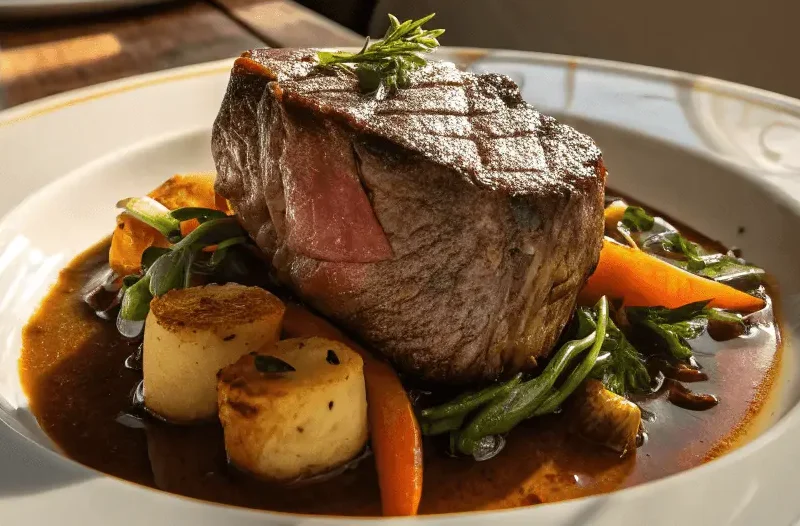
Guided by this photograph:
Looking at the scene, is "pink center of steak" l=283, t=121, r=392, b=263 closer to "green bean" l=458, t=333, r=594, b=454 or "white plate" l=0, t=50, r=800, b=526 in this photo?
"green bean" l=458, t=333, r=594, b=454

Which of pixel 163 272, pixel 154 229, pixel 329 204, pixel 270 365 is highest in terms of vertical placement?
pixel 329 204

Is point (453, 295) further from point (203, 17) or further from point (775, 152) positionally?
point (203, 17)

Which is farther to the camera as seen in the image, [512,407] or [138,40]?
[138,40]

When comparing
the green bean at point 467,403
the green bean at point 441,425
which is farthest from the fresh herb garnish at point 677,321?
the green bean at point 441,425

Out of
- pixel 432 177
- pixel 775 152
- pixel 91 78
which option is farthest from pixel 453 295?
pixel 91 78

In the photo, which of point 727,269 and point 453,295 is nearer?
point 453,295

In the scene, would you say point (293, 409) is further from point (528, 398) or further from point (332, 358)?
point (528, 398)

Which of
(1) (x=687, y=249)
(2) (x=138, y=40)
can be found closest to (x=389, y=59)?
(1) (x=687, y=249)

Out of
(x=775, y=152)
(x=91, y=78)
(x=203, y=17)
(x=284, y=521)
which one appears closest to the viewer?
(x=284, y=521)
